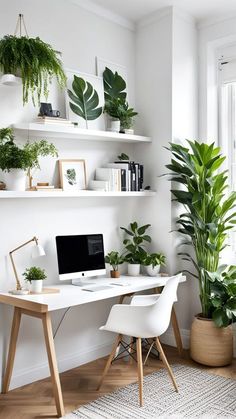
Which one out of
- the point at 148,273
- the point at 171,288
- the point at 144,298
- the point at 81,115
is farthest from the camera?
the point at 148,273

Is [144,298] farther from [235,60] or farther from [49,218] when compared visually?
[235,60]

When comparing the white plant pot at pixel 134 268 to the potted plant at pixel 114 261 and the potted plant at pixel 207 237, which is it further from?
the potted plant at pixel 207 237

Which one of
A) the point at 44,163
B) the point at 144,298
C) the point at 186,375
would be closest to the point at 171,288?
the point at 144,298

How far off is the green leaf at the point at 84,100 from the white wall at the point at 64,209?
5.6 inches

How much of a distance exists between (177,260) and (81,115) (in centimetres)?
149

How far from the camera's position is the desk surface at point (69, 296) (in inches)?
113

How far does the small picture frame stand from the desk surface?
749 millimetres

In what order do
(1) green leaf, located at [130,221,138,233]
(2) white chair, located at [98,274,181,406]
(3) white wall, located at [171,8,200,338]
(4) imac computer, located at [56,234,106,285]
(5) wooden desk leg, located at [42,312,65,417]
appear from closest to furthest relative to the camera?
(5) wooden desk leg, located at [42,312,65,417], (2) white chair, located at [98,274,181,406], (4) imac computer, located at [56,234,106,285], (3) white wall, located at [171,8,200,338], (1) green leaf, located at [130,221,138,233]

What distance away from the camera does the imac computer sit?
3.43 m

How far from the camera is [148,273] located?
157 inches

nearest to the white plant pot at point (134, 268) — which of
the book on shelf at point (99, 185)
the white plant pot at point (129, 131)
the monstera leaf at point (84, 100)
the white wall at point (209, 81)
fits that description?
the book on shelf at point (99, 185)

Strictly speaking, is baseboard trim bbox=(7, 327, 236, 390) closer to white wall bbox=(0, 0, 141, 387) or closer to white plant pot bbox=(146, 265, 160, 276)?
white wall bbox=(0, 0, 141, 387)

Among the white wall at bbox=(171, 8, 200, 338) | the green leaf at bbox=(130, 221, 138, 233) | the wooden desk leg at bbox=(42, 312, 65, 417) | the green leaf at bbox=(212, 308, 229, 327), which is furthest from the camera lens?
the green leaf at bbox=(130, 221, 138, 233)

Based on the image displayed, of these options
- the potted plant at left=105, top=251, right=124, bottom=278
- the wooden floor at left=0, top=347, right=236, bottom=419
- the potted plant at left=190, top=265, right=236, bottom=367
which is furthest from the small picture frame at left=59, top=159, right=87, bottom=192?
the wooden floor at left=0, top=347, right=236, bottom=419
